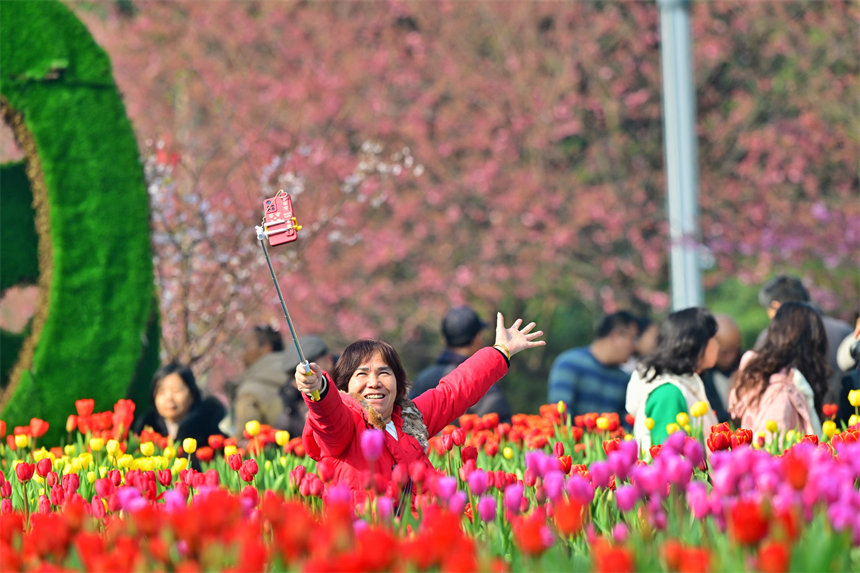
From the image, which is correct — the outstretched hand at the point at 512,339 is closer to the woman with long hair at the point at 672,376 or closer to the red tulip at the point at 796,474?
the woman with long hair at the point at 672,376

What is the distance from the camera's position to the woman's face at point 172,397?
5.47 meters

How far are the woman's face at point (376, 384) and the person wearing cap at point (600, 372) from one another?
2810 millimetres

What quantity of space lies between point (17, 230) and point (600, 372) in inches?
126

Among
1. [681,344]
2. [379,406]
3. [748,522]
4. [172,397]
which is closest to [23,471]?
[379,406]

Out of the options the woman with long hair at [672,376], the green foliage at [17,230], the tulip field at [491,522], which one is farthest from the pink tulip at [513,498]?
the green foliage at [17,230]

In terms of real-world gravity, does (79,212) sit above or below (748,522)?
above

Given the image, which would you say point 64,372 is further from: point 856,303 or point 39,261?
point 856,303

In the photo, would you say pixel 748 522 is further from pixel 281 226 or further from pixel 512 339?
pixel 512 339

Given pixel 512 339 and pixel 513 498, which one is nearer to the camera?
pixel 513 498

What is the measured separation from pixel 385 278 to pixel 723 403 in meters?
8.44

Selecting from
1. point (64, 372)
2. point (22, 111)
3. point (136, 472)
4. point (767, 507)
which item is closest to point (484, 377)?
point (136, 472)

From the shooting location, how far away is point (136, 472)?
350 centimetres

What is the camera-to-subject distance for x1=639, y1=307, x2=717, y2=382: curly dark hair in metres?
4.88

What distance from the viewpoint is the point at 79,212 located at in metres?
5.96
